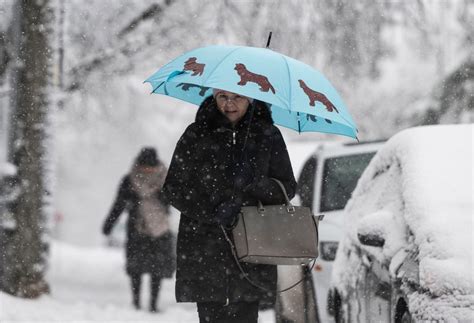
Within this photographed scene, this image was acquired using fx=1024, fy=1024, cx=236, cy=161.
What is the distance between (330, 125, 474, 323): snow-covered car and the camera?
4352mm

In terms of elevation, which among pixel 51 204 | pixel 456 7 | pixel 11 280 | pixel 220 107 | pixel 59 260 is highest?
pixel 456 7

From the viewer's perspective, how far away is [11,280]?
984 cm

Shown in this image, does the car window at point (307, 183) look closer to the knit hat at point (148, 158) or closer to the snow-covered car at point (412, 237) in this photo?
the knit hat at point (148, 158)

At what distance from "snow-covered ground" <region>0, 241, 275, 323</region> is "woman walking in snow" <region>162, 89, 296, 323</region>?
146 inches

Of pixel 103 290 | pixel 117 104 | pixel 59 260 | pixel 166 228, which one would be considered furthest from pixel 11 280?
pixel 59 260

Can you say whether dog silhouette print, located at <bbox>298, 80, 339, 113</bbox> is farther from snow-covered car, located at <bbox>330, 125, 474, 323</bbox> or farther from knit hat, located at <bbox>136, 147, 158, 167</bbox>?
knit hat, located at <bbox>136, 147, 158, 167</bbox>

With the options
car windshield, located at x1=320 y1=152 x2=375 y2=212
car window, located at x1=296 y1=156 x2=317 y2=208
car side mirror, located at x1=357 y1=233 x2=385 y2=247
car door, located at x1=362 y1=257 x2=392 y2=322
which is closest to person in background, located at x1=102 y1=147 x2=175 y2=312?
car window, located at x1=296 y1=156 x2=317 y2=208

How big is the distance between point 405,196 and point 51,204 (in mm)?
5529

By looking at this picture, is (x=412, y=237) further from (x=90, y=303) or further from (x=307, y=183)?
(x=90, y=303)

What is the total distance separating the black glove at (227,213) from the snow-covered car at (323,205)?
2.77 meters

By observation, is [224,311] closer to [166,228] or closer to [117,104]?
[166,228]

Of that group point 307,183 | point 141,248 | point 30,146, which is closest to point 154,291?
point 141,248

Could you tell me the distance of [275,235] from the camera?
15.0 feet

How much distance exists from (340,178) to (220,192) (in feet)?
13.5
